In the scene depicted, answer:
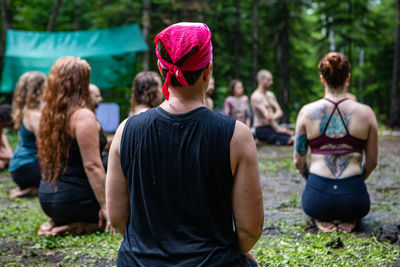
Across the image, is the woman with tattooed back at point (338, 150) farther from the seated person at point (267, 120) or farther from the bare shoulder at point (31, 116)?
the seated person at point (267, 120)

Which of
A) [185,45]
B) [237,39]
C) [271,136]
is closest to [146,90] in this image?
[185,45]

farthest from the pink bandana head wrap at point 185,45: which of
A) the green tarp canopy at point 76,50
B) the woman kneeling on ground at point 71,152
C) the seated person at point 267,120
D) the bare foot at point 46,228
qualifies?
the green tarp canopy at point 76,50

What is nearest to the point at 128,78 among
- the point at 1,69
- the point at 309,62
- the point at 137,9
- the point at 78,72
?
the point at 1,69

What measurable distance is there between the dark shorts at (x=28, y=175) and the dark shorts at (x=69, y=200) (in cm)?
193

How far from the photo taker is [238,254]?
1919mm

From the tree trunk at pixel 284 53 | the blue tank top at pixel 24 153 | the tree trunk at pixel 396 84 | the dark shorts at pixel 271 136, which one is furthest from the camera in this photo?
the tree trunk at pixel 284 53

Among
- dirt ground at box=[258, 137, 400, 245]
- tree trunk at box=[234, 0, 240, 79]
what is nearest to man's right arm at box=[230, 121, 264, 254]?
dirt ground at box=[258, 137, 400, 245]

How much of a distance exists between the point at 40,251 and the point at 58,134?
106 centimetres

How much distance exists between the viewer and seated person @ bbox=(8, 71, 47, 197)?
5600 millimetres

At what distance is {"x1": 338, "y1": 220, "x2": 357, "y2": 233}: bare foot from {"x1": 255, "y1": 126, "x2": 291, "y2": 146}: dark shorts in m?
6.92

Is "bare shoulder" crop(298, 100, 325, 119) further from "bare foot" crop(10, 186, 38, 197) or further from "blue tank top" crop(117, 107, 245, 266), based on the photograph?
"bare foot" crop(10, 186, 38, 197)

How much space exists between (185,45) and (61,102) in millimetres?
2399

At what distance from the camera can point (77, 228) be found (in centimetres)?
423

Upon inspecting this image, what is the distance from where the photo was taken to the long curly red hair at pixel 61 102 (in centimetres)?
380
